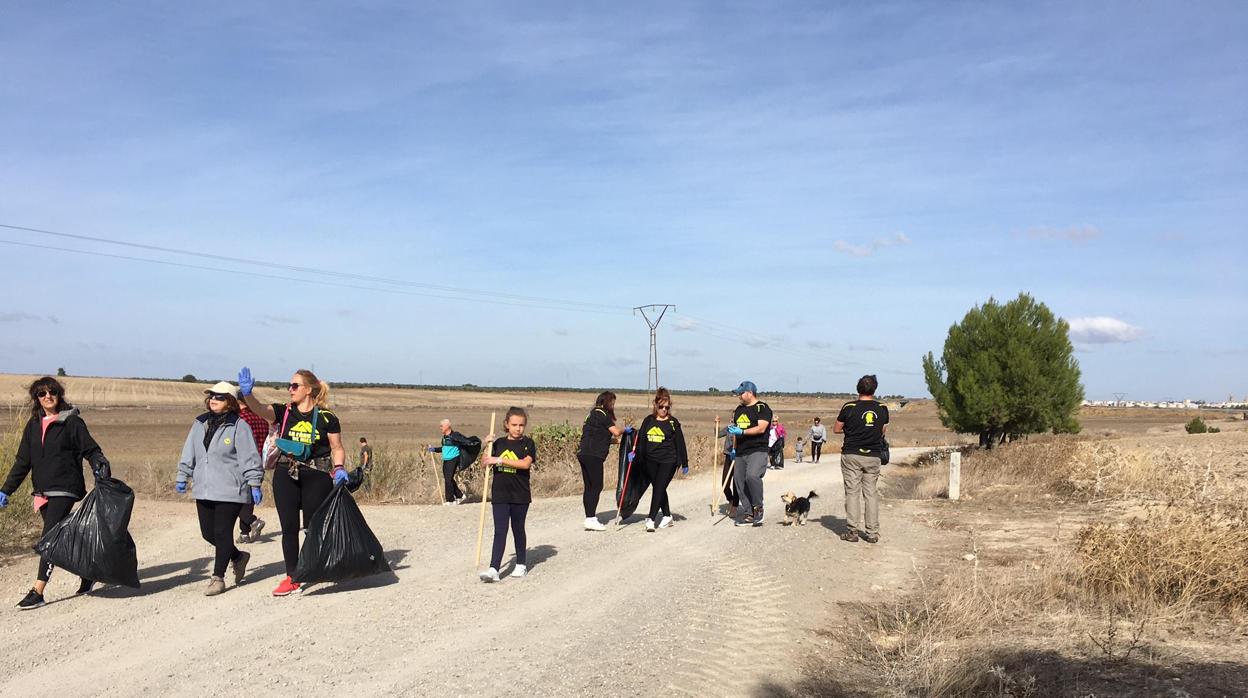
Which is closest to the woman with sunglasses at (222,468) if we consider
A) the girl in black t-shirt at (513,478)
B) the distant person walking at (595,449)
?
the girl in black t-shirt at (513,478)

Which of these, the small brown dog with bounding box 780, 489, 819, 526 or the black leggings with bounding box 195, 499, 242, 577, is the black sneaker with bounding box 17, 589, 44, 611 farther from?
the small brown dog with bounding box 780, 489, 819, 526

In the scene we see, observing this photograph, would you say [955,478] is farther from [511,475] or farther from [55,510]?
[55,510]

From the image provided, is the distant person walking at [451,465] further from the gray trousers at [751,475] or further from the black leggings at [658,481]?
the gray trousers at [751,475]

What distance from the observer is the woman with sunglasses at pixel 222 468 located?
823 cm

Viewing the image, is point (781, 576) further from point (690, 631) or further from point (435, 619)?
point (435, 619)

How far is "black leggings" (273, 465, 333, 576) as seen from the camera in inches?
326

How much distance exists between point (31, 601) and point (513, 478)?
4.19 meters

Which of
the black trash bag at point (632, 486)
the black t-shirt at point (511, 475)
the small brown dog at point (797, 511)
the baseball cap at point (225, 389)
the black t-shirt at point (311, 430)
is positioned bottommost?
the small brown dog at point (797, 511)

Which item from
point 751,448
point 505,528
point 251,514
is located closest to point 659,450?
point 751,448

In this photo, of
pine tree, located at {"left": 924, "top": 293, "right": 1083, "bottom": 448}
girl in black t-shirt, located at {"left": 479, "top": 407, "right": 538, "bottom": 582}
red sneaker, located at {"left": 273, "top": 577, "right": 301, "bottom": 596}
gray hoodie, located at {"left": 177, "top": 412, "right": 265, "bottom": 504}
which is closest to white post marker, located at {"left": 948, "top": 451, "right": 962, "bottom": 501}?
girl in black t-shirt, located at {"left": 479, "top": 407, "right": 538, "bottom": 582}

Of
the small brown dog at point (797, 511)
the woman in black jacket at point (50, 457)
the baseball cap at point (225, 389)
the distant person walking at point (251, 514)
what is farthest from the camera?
the small brown dog at point (797, 511)

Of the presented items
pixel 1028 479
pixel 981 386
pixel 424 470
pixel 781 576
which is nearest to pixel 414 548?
pixel 781 576

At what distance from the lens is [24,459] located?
26.9 ft

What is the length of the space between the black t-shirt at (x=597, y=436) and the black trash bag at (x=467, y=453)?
152 inches
